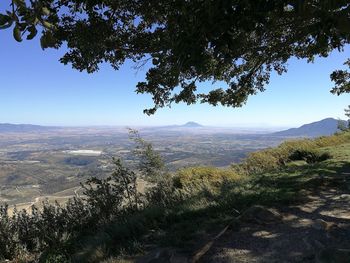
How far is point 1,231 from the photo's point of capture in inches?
297

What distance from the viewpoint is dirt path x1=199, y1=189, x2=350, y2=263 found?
493 centimetres

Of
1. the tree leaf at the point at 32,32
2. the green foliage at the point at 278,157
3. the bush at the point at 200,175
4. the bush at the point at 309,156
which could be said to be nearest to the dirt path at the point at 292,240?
the tree leaf at the point at 32,32

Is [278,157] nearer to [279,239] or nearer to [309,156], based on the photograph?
[309,156]

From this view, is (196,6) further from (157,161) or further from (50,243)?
(157,161)

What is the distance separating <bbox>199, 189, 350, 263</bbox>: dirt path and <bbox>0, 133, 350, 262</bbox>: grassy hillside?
15.6 inches

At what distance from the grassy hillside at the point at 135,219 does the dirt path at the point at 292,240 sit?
0.40 metres

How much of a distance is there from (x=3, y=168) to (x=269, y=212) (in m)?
200

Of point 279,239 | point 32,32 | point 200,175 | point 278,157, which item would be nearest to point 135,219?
point 279,239

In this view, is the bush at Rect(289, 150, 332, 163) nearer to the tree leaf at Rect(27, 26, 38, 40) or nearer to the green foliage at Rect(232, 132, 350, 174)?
the green foliage at Rect(232, 132, 350, 174)

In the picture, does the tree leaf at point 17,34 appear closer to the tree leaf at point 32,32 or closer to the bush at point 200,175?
the tree leaf at point 32,32

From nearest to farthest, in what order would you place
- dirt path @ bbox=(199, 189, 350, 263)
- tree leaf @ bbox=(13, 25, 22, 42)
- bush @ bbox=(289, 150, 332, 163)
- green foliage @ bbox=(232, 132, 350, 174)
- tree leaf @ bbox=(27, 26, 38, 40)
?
tree leaf @ bbox=(13, 25, 22, 42) → tree leaf @ bbox=(27, 26, 38, 40) → dirt path @ bbox=(199, 189, 350, 263) → green foliage @ bbox=(232, 132, 350, 174) → bush @ bbox=(289, 150, 332, 163)

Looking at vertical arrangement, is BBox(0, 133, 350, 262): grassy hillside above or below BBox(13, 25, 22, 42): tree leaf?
below

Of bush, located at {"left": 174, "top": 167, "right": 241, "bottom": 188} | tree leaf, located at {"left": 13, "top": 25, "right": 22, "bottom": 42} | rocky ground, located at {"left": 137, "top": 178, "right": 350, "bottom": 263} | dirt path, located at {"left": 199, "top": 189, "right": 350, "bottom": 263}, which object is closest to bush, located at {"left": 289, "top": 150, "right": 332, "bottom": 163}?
bush, located at {"left": 174, "top": 167, "right": 241, "bottom": 188}

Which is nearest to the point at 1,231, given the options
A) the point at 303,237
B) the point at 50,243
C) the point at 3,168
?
the point at 50,243
